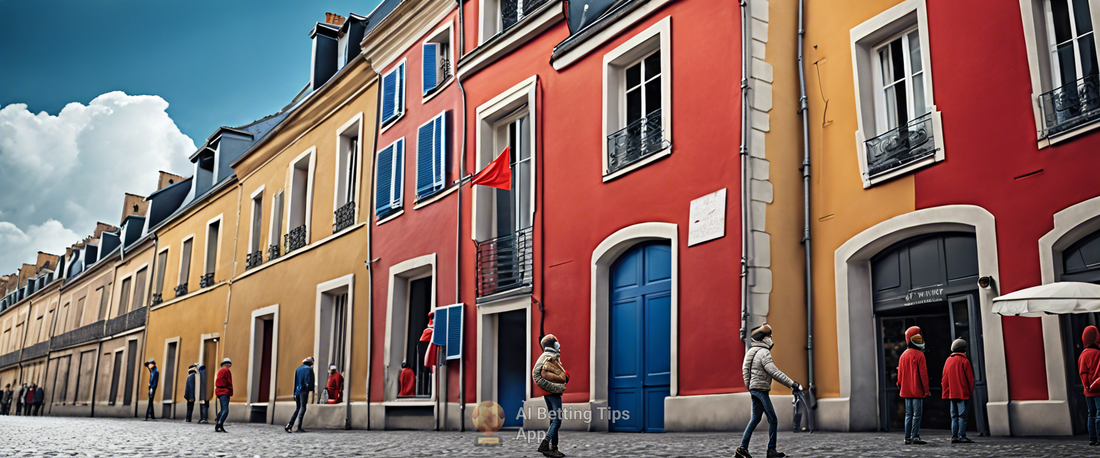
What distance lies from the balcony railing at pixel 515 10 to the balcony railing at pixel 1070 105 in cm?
757

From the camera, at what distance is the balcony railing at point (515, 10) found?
46.8 ft

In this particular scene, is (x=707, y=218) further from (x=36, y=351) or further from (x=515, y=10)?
(x=36, y=351)

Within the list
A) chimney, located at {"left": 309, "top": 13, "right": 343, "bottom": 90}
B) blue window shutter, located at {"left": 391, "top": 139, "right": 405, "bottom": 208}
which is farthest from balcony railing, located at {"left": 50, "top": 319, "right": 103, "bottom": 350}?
blue window shutter, located at {"left": 391, "top": 139, "right": 405, "bottom": 208}

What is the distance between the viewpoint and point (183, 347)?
2584cm

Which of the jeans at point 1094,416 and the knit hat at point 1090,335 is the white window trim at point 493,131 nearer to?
the knit hat at point 1090,335

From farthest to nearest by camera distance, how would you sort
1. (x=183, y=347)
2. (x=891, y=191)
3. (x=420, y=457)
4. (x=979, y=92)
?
(x=183, y=347) < (x=891, y=191) < (x=979, y=92) < (x=420, y=457)

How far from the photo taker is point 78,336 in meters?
37.2

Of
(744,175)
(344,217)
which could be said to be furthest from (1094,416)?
(344,217)

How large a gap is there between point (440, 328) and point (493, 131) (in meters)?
3.28

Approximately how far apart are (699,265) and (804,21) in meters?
3.19

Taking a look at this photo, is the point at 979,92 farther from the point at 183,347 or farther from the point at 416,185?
the point at 183,347

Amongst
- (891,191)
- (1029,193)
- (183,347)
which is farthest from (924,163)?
(183,347)

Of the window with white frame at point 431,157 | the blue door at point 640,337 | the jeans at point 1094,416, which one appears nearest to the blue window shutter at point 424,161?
the window with white frame at point 431,157

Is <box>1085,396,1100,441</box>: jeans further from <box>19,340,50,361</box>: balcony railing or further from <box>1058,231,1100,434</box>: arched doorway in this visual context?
<box>19,340,50,361</box>: balcony railing
